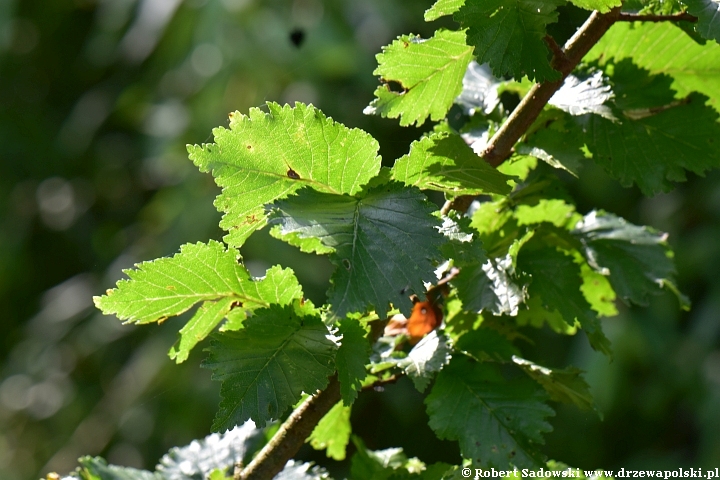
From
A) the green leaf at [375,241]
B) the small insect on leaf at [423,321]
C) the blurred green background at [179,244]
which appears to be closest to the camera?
the green leaf at [375,241]

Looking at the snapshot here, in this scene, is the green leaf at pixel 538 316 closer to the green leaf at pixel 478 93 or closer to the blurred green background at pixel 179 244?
the green leaf at pixel 478 93

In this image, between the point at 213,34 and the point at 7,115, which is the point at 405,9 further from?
the point at 7,115

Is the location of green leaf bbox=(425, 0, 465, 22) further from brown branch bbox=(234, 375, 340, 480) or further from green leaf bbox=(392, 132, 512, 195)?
brown branch bbox=(234, 375, 340, 480)

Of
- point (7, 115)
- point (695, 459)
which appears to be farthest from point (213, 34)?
point (695, 459)

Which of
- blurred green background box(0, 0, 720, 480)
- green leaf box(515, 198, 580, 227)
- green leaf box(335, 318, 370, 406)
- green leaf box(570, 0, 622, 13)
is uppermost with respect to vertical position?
green leaf box(570, 0, 622, 13)

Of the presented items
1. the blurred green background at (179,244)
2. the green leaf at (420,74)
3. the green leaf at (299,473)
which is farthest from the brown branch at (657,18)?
the blurred green background at (179,244)

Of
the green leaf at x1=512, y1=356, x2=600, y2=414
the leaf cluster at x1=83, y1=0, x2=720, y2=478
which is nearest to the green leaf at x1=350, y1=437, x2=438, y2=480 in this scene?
the leaf cluster at x1=83, y1=0, x2=720, y2=478
